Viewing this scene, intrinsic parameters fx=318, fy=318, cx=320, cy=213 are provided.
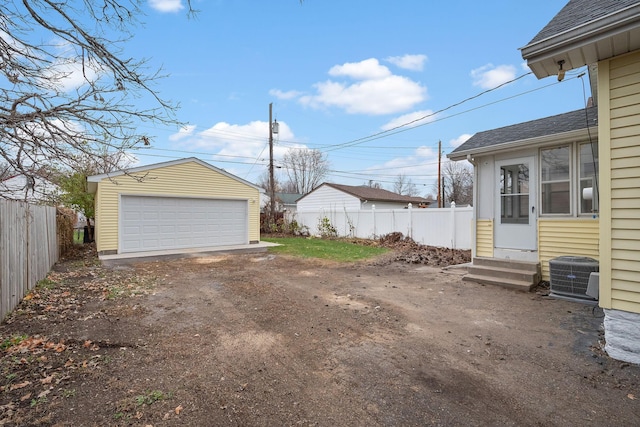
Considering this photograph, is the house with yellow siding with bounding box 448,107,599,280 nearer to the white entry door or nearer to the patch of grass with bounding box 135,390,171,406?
the white entry door

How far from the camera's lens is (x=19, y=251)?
496 centimetres

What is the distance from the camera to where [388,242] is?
533 inches

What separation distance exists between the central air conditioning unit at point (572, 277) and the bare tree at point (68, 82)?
6344 millimetres

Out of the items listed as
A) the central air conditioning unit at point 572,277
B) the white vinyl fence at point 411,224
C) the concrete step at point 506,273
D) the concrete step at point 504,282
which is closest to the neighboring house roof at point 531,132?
the central air conditioning unit at point 572,277

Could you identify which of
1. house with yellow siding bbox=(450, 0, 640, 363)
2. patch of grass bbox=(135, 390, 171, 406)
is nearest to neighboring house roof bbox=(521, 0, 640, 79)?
house with yellow siding bbox=(450, 0, 640, 363)

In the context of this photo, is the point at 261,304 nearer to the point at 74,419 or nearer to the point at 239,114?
the point at 74,419

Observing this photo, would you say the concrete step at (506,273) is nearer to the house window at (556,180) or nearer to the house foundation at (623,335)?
the house window at (556,180)

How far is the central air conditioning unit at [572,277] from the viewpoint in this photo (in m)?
4.98

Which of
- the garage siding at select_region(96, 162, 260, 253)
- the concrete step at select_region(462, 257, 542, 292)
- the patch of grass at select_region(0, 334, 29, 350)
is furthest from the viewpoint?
the garage siding at select_region(96, 162, 260, 253)

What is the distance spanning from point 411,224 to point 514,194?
6.41 m

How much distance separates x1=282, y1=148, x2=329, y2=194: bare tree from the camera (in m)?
39.5

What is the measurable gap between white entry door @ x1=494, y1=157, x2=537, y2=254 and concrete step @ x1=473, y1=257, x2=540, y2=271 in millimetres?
376

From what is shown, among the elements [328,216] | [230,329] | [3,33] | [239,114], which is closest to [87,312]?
[230,329]

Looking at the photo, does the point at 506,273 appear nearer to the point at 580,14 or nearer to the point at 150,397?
the point at 580,14
